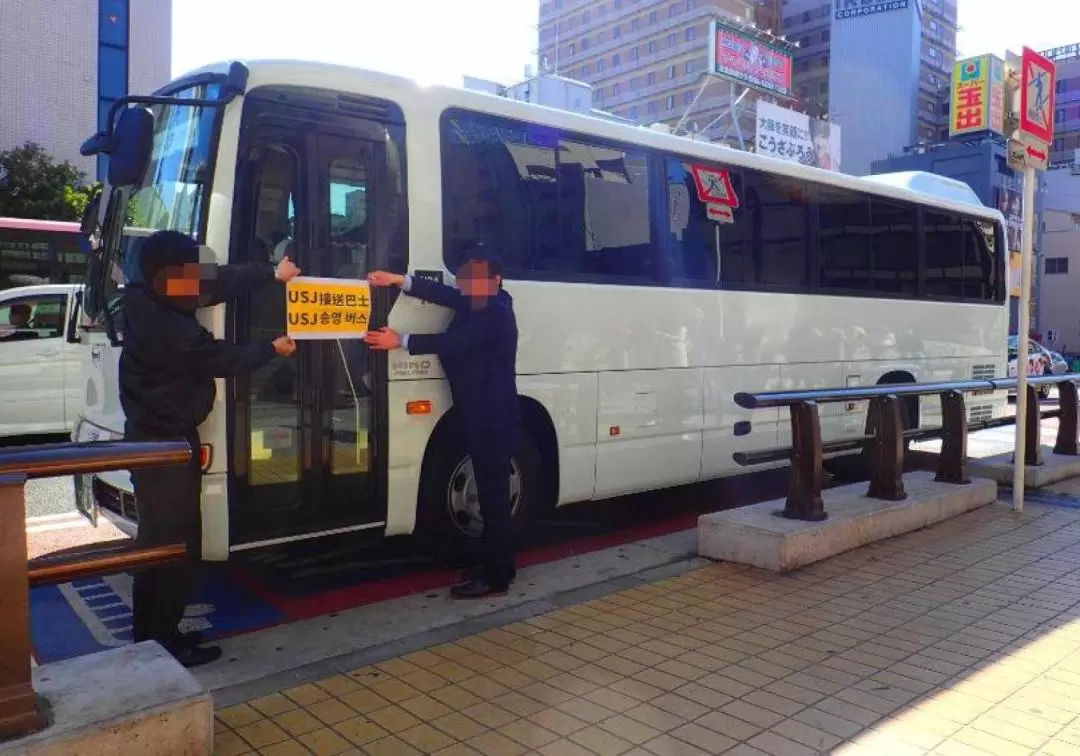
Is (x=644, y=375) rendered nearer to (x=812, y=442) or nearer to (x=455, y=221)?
A: (x=812, y=442)

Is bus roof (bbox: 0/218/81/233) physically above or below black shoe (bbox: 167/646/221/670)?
above

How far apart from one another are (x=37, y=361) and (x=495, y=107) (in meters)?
7.61

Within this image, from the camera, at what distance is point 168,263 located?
3908mm

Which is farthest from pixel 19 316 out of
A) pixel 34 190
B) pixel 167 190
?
pixel 34 190

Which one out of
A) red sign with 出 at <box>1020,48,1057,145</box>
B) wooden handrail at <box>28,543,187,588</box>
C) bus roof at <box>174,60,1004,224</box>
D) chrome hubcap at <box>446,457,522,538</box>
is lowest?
chrome hubcap at <box>446,457,522,538</box>

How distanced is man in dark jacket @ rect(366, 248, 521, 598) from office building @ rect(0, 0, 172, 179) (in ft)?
71.2

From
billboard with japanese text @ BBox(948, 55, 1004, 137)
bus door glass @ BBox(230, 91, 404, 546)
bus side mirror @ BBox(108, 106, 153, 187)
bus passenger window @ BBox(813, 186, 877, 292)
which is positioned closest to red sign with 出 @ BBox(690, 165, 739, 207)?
bus passenger window @ BBox(813, 186, 877, 292)

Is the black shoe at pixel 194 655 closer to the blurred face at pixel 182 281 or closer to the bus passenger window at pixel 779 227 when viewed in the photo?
the blurred face at pixel 182 281

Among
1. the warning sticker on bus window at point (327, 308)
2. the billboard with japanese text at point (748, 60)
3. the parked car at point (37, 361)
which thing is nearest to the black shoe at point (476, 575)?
the warning sticker on bus window at point (327, 308)

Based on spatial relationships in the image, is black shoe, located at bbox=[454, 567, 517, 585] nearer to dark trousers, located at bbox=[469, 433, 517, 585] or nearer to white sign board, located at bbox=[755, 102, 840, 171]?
dark trousers, located at bbox=[469, 433, 517, 585]

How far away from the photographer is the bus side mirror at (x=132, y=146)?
4312mm

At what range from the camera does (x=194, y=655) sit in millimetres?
4051

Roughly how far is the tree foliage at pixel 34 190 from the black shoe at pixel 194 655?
19.4 metres

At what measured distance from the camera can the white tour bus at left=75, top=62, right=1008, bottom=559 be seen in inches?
183
